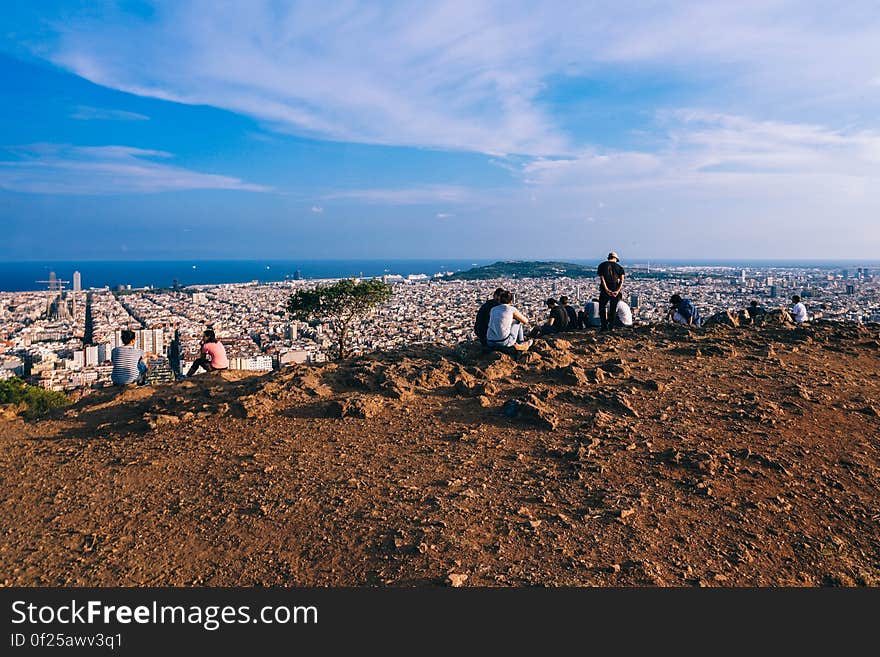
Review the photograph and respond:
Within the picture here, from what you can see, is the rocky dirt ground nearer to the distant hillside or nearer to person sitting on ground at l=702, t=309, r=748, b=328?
person sitting on ground at l=702, t=309, r=748, b=328

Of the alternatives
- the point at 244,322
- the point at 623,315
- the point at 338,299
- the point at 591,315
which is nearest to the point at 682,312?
the point at 623,315

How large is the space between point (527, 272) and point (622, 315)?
102 m

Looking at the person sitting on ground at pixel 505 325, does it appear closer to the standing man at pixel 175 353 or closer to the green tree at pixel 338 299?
the green tree at pixel 338 299

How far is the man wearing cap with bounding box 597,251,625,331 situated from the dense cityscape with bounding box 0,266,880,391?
6129 mm

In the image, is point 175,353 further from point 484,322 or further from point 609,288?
point 609,288

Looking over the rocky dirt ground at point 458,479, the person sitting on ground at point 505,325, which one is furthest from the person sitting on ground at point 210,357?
the person sitting on ground at point 505,325

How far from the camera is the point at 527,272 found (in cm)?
11125

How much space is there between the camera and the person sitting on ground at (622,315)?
11211mm

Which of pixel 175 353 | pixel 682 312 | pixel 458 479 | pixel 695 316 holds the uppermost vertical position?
pixel 682 312

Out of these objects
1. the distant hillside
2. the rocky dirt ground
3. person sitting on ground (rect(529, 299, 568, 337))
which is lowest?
the rocky dirt ground

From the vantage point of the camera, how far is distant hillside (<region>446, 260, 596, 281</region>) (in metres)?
106

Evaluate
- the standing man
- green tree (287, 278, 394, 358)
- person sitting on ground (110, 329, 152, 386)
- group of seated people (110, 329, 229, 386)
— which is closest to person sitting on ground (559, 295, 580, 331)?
group of seated people (110, 329, 229, 386)

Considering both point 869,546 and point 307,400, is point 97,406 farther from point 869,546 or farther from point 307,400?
point 869,546

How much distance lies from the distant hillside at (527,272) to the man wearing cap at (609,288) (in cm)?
9485
